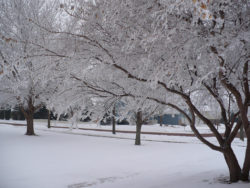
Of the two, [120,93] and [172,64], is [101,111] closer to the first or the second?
[120,93]

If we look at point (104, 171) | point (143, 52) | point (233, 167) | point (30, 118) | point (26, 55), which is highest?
point (143, 52)

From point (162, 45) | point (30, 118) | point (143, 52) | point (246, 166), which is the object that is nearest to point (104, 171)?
point (246, 166)

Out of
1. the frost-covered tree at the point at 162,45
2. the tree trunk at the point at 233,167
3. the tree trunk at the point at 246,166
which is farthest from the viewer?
the tree trunk at the point at 233,167

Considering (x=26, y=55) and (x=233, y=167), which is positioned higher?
(x=26, y=55)

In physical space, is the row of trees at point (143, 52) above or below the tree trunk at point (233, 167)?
above

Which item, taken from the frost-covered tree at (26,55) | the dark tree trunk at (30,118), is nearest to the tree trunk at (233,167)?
the frost-covered tree at (26,55)

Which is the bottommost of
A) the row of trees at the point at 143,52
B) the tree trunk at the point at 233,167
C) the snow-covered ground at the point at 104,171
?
the snow-covered ground at the point at 104,171

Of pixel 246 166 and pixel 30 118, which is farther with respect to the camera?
pixel 30 118

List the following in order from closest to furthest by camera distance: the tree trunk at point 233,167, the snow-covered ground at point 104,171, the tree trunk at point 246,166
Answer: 1. the tree trunk at point 246,166
2. the tree trunk at point 233,167
3. the snow-covered ground at point 104,171

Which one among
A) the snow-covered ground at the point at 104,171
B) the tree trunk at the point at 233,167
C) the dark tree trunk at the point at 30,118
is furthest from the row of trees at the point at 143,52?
the dark tree trunk at the point at 30,118

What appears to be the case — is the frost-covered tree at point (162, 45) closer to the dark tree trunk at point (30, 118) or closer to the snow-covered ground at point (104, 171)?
the snow-covered ground at point (104, 171)

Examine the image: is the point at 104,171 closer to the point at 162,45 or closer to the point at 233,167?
the point at 233,167

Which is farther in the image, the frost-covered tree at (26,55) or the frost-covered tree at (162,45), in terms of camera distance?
the frost-covered tree at (26,55)

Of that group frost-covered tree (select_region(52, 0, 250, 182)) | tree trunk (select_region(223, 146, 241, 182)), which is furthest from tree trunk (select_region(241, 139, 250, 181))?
tree trunk (select_region(223, 146, 241, 182))
